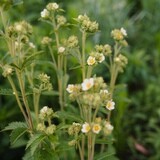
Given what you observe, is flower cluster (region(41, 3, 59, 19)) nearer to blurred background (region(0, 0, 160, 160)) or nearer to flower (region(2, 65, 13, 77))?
flower (region(2, 65, 13, 77))

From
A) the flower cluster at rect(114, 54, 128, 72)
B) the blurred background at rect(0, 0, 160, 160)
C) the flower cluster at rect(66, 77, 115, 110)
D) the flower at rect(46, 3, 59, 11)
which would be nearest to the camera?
the flower cluster at rect(66, 77, 115, 110)

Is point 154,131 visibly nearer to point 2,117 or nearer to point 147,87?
point 147,87

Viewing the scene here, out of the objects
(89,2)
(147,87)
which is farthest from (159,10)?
(147,87)

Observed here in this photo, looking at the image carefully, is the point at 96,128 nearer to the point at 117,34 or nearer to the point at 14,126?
the point at 14,126

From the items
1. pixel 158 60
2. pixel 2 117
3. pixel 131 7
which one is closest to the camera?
pixel 2 117

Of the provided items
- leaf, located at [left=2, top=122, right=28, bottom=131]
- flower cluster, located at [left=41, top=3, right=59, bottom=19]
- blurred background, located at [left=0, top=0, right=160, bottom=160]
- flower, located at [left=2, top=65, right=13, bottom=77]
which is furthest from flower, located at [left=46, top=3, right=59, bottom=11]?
blurred background, located at [left=0, top=0, right=160, bottom=160]

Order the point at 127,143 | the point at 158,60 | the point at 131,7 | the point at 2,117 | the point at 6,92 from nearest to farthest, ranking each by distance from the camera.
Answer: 1. the point at 6,92
2. the point at 2,117
3. the point at 127,143
4. the point at 158,60
5. the point at 131,7

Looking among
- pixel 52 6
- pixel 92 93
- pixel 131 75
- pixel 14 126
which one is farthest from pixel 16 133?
pixel 131 75

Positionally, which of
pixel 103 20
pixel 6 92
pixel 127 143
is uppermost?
pixel 103 20
